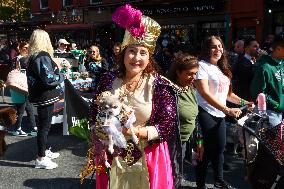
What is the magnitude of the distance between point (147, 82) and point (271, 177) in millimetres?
1322

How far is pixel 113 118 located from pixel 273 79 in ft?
7.81

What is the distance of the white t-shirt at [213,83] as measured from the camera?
3932mm

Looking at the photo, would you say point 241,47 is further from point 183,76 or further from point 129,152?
point 129,152

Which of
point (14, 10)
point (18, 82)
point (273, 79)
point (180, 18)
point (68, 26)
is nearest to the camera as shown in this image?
point (273, 79)

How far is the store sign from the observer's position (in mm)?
14341

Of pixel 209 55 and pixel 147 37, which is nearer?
pixel 147 37

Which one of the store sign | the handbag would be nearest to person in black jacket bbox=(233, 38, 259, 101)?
the handbag

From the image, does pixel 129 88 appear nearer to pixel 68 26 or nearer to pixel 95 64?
pixel 95 64

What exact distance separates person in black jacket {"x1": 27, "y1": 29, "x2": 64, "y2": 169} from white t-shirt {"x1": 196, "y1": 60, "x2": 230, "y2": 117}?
6.29 ft

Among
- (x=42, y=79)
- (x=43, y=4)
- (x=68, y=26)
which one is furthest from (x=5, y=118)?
(x=43, y=4)

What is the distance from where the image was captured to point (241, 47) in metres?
7.08

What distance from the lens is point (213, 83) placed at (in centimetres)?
397

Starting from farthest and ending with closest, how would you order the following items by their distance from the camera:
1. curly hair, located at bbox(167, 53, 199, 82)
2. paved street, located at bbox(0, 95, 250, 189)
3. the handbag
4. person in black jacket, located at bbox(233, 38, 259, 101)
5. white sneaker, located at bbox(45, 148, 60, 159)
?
the handbag
person in black jacket, located at bbox(233, 38, 259, 101)
white sneaker, located at bbox(45, 148, 60, 159)
paved street, located at bbox(0, 95, 250, 189)
curly hair, located at bbox(167, 53, 199, 82)

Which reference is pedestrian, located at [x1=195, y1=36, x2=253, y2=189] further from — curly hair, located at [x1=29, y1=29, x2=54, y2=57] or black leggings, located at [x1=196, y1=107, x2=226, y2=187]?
curly hair, located at [x1=29, y1=29, x2=54, y2=57]
